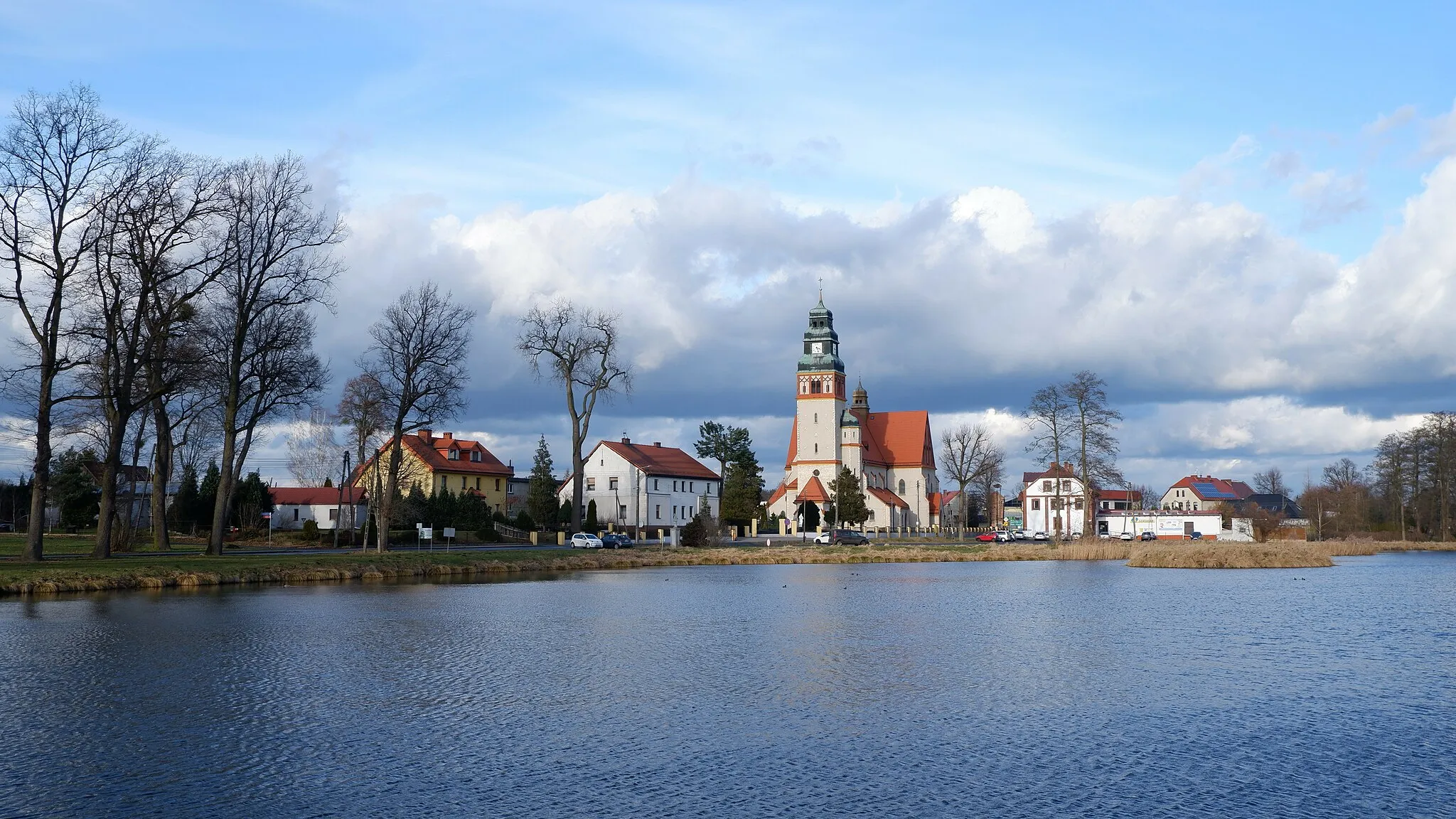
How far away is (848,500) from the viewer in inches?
4237

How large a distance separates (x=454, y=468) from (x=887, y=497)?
1725 inches

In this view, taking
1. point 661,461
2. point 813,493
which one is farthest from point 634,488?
point 813,493

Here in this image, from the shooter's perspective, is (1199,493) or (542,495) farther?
(1199,493)

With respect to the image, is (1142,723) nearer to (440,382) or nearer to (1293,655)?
(1293,655)

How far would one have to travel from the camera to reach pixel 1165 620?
99.1 ft

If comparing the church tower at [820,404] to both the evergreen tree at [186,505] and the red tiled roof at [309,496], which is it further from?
the evergreen tree at [186,505]

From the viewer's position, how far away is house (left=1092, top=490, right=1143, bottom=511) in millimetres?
140375

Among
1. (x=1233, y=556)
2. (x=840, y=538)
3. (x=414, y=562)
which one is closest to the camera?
(x=414, y=562)

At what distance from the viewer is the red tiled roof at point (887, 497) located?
117 metres

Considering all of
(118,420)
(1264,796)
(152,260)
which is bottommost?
(1264,796)

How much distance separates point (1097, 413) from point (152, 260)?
54.9 m

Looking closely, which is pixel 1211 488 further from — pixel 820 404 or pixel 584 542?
pixel 584 542

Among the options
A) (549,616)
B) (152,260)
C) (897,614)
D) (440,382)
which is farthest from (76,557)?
(897,614)

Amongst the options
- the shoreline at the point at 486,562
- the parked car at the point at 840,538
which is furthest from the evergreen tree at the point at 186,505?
the parked car at the point at 840,538
